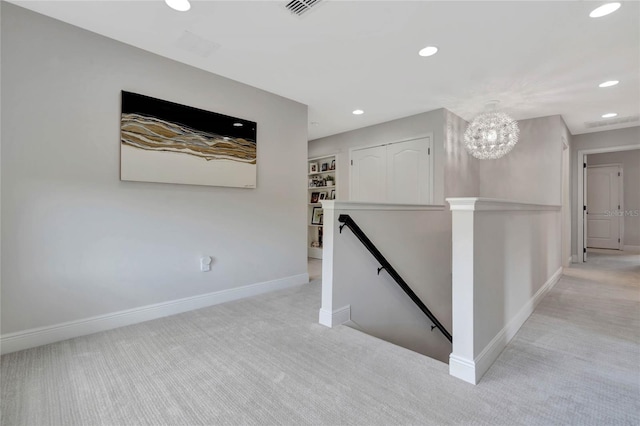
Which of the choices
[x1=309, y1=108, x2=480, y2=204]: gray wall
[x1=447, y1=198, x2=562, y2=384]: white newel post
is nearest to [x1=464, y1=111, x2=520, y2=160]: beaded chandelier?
[x1=309, y1=108, x2=480, y2=204]: gray wall

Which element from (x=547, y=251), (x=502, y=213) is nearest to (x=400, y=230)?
(x=502, y=213)

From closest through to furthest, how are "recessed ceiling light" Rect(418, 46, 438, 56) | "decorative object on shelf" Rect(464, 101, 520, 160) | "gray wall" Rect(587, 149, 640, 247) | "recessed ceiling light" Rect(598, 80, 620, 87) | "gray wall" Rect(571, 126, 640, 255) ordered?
1. "recessed ceiling light" Rect(418, 46, 438, 56)
2. "recessed ceiling light" Rect(598, 80, 620, 87)
3. "decorative object on shelf" Rect(464, 101, 520, 160)
4. "gray wall" Rect(571, 126, 640, 255)
5. "gray wall" Rect(587, 149, 640, 247)

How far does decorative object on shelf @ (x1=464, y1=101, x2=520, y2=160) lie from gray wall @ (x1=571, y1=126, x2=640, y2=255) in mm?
2976

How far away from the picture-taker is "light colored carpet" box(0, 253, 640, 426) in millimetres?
1383

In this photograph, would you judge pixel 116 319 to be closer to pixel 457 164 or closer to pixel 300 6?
pixel 300 6

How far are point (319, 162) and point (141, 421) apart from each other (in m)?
5.27

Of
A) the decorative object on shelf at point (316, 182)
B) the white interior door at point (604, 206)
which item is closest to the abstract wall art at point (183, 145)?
the decorative object on shelf at point (316, 182)

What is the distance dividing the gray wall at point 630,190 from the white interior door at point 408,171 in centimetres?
603

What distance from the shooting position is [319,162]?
6.14 metres

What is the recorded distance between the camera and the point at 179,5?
6.61ft

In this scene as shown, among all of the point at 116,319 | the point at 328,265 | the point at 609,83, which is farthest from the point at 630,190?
the point at 116,319

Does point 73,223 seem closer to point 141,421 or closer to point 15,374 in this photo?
point 15,374

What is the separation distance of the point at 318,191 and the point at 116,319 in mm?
4319

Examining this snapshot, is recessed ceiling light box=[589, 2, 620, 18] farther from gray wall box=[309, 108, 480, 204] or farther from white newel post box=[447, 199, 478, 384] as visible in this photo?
gray wall box=[309, 108, 480, 204]
